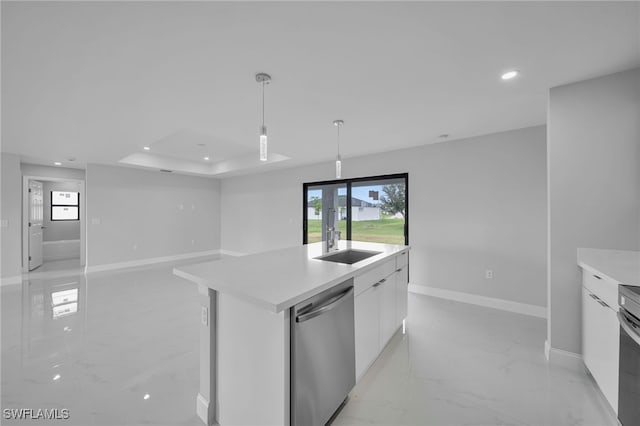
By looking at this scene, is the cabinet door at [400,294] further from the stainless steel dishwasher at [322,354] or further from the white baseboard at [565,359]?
the white baseboard at [565,359]

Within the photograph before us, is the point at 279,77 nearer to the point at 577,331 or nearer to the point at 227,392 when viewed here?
the point at 227,392

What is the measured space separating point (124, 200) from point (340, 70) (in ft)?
20.6

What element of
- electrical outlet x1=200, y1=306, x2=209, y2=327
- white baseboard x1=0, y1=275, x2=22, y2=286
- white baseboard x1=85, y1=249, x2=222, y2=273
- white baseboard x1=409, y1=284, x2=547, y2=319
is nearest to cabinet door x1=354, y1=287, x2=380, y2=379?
electrical outlet x1=200, y1=306, x2=209, y2=327

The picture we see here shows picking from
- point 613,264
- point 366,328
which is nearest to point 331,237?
point 366,328

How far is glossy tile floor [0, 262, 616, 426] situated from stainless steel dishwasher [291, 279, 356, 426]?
0.26 metres

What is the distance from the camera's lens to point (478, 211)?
11.4 ft

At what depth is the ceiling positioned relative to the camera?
4.36 ft

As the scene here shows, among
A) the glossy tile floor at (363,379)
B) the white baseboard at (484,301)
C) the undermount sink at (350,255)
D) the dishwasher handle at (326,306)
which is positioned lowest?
the glossy tile floor at (363,379)

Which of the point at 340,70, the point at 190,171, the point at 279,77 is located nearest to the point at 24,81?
the point at 279,77

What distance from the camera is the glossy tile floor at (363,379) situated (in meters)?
1.55

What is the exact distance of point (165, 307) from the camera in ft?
10.8

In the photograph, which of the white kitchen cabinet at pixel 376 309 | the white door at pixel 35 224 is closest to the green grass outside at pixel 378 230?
the white kitchen cabinet at pixel 376 309

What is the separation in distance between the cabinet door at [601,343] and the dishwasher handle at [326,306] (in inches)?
63.7

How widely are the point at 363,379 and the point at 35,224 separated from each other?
8157mm
